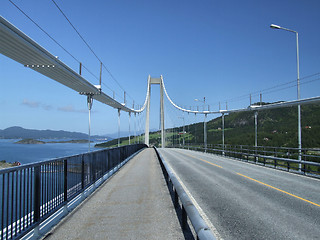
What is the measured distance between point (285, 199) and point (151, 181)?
493 centimetres

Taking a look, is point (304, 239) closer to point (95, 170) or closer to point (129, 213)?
point (129, 213)

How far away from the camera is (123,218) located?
5.93 meters

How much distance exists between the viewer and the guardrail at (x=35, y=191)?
3906 mm

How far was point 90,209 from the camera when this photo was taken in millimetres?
6715

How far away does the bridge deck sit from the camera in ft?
16.2

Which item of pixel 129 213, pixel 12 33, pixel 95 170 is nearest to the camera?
pixel 129 213

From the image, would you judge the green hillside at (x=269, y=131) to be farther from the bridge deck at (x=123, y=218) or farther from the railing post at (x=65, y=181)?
the railing post at (x=65, y=181)

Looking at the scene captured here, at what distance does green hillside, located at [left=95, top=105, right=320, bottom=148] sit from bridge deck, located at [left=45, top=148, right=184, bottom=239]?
73120mm

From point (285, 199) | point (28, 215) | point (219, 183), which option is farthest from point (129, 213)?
point (219, 183)

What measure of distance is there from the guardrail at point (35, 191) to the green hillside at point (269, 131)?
74.5m

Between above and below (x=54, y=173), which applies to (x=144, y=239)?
below

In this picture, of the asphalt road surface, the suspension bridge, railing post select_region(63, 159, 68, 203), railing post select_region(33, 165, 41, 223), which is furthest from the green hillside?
railing post select_region(33, 165, 41, 223)

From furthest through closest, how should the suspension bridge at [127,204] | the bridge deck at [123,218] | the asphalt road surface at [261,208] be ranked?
the asphalt road surface at [261,208] → the bridge deck at [123,218] → the suspension bridge at [127,204]

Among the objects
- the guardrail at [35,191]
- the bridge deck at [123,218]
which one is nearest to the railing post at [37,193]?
the guardrail at [35,191]
